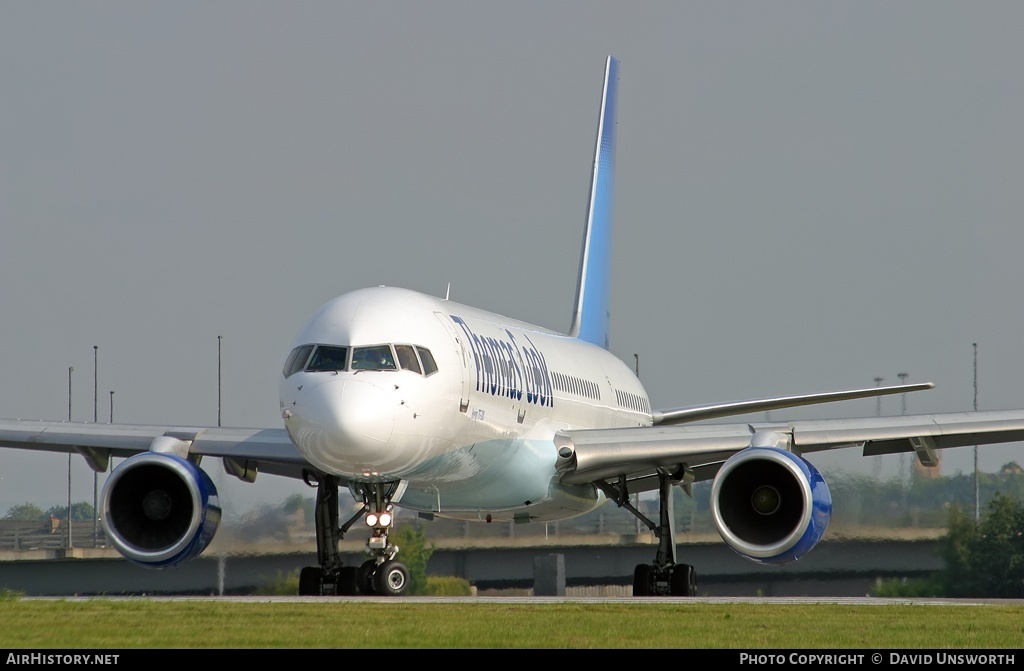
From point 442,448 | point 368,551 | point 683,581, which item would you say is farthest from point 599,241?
point 442,448

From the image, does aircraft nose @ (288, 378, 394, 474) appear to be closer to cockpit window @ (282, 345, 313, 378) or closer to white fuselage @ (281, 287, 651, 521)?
white fuselage @ (281, 287, 651, 521)

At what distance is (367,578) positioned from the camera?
18109 millimetres

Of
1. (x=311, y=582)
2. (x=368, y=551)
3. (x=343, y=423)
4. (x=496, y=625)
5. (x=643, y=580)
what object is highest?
(x=343, y=423)

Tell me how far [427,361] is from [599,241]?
16.3 metres

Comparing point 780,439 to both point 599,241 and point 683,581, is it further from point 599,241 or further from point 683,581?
point 599,241

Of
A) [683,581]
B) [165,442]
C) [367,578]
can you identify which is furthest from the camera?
[683,581]

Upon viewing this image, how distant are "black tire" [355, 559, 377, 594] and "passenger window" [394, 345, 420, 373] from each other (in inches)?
95.0

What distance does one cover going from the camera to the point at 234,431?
20.2 m

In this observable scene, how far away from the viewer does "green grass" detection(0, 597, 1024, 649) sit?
11.1 metres

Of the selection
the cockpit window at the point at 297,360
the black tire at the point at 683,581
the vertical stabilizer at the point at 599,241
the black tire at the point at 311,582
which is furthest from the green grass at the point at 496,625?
the vertical stabilizer at the point at 599,241

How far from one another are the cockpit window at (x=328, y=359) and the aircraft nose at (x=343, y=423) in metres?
0.29

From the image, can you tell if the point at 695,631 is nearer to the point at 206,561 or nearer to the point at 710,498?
the point at 710,498

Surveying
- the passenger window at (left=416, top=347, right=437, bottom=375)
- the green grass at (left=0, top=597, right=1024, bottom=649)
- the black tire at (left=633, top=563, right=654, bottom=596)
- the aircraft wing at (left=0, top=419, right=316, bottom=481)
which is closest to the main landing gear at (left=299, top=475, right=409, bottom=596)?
the aircraft wing at (left=0, top=419, right=316, bottom=481)

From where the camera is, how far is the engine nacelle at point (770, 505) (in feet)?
59.6
